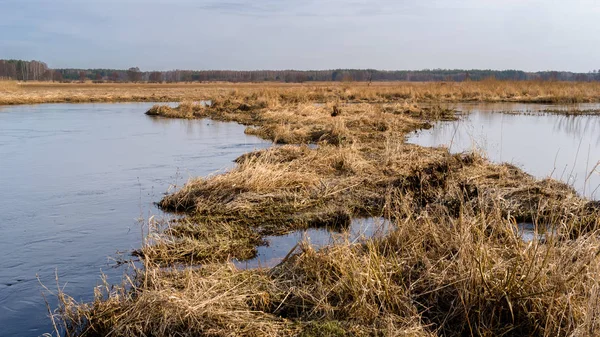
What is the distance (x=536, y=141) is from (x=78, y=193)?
12249 mm

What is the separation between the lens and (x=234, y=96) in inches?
1235

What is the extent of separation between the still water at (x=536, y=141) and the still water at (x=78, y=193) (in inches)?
228

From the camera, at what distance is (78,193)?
9.19 meters

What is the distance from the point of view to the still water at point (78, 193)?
5379 millimetres

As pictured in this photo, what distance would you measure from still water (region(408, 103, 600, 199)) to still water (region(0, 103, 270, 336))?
579 cm

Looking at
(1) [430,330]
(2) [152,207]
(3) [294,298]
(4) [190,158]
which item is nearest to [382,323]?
(1) [430,330]

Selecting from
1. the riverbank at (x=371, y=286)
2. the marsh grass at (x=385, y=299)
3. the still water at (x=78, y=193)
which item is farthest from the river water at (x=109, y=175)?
the marsh grass at (x=385, y=299)

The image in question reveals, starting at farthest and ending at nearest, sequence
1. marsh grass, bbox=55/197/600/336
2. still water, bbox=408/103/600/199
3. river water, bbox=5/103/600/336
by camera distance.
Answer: still water, bbox=408/103/600/199 < river water, bbox=5/103/600/336 < marsh grass, bbox=55/197/600/336

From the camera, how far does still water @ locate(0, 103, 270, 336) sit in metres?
5.38

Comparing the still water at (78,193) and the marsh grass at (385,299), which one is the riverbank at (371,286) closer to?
the marsh grass at (385,299)

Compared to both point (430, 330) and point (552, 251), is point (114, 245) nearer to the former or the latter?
point (430, 330)

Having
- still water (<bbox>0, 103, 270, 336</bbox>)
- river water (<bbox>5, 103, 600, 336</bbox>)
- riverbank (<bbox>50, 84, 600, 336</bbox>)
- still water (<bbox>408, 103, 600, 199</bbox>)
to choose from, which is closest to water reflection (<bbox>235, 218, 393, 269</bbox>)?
river water (<bbox>5, 103, 600, 336</bbox>)

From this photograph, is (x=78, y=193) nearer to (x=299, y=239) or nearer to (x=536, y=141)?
(x=299, y=239)

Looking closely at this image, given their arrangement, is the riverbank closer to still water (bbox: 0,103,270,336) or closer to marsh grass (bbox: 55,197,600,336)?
marsh grass (bbox: 55,197,600,336)
